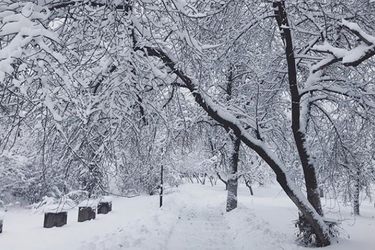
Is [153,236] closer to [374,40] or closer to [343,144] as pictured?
[343,144]

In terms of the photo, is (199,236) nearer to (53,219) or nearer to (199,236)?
(199,236)

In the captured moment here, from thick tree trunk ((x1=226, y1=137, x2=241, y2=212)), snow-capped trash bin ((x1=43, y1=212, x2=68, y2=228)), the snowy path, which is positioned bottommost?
the snowy path

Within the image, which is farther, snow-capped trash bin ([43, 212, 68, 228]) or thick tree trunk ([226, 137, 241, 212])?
thick tree trunk ([226, 137, 241, 212])

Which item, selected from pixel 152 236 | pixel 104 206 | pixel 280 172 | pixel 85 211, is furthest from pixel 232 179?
pixel 280 172

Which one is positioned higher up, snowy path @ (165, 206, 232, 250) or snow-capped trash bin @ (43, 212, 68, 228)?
snow-capped trash bin @ (43, 212, 68, 228)

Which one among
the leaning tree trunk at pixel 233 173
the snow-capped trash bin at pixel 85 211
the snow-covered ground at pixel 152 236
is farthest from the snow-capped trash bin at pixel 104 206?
the leaning tree trunk at pixel 233 173

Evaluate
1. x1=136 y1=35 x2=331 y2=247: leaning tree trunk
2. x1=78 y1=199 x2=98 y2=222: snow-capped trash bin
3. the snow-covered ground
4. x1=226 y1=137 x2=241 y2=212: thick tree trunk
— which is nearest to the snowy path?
the snow-covered ground

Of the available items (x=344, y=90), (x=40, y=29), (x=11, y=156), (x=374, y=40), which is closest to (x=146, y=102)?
(x=40, y=29)

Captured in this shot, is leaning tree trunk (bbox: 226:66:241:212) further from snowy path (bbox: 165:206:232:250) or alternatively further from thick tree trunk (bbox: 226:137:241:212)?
snowy path (bbox: 165:206:232:250)

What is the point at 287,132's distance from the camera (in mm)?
11562

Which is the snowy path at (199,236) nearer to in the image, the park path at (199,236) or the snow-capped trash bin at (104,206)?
the park path at (199,236)

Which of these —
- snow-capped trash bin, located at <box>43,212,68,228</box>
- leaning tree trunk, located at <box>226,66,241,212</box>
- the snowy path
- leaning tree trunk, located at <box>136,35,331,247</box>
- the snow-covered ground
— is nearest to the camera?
leaning tree trunk, located at <box>136,35,331,247</box>

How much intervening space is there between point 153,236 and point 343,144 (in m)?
6.04

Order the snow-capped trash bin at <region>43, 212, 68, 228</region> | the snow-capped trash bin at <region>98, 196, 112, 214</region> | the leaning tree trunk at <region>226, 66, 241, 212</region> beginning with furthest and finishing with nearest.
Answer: the leaning tree trunk at <region>226, 66, 241, 212</region>, the snow-capped trash bin at <region>98, 196, 112, 214</region>, the snow-capped trash bin at <region>43, 212, 68, 228</region>
